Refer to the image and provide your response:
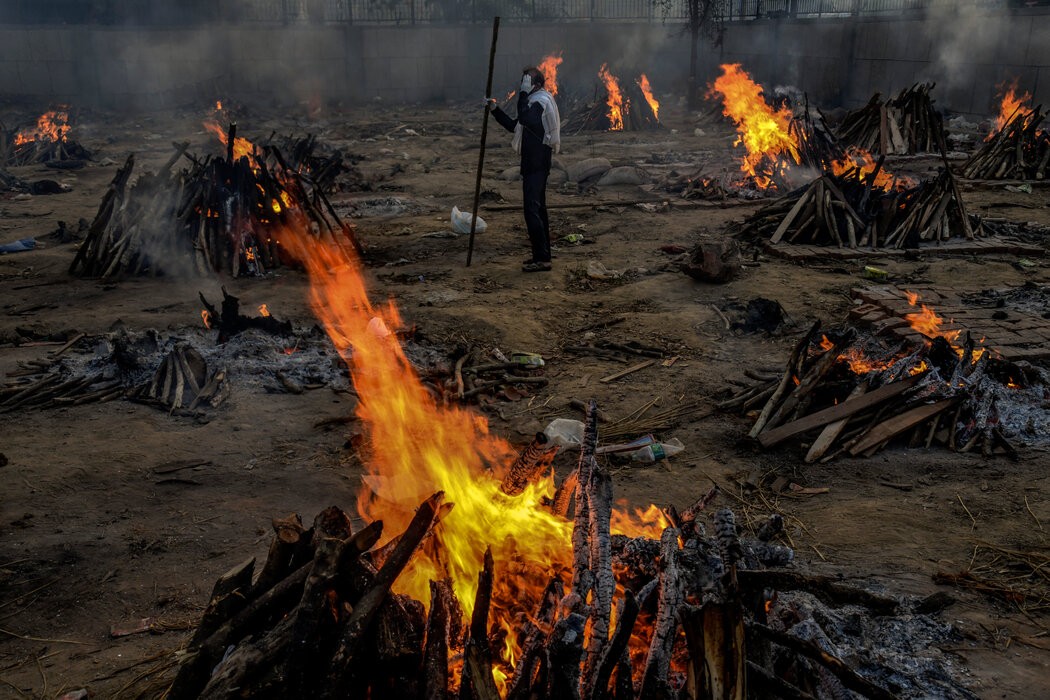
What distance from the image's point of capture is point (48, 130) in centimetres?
2009

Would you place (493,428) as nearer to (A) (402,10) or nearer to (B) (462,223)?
(B) (462,223)

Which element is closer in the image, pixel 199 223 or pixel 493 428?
pixel 493 428

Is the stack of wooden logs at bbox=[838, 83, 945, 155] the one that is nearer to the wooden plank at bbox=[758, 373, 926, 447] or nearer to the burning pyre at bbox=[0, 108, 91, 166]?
the wooden plank at bbox=[758, 373, 926, 447]

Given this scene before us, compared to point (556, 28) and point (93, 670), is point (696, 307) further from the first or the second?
point (556, 28)

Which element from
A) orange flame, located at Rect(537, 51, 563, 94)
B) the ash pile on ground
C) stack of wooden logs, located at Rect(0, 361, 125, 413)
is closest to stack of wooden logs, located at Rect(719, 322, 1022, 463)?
the ash pile on ground

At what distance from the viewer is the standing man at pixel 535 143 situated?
31.1ft

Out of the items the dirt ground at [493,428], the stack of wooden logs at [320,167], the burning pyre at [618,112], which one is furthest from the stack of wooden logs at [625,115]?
the dirt ground at [493,428]

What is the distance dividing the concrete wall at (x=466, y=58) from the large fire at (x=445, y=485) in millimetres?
17765

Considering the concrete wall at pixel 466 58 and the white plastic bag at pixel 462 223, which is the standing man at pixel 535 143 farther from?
the concrete wall at pixel 466 58

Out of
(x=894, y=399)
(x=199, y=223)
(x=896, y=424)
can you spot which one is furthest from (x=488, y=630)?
(x=199, y=223)

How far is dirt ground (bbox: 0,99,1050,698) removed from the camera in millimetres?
3750

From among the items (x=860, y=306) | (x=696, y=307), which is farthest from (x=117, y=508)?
(x=860, y=306)

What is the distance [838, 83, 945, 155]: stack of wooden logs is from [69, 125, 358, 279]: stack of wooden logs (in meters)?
12.5

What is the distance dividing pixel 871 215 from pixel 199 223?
902 centimetres
